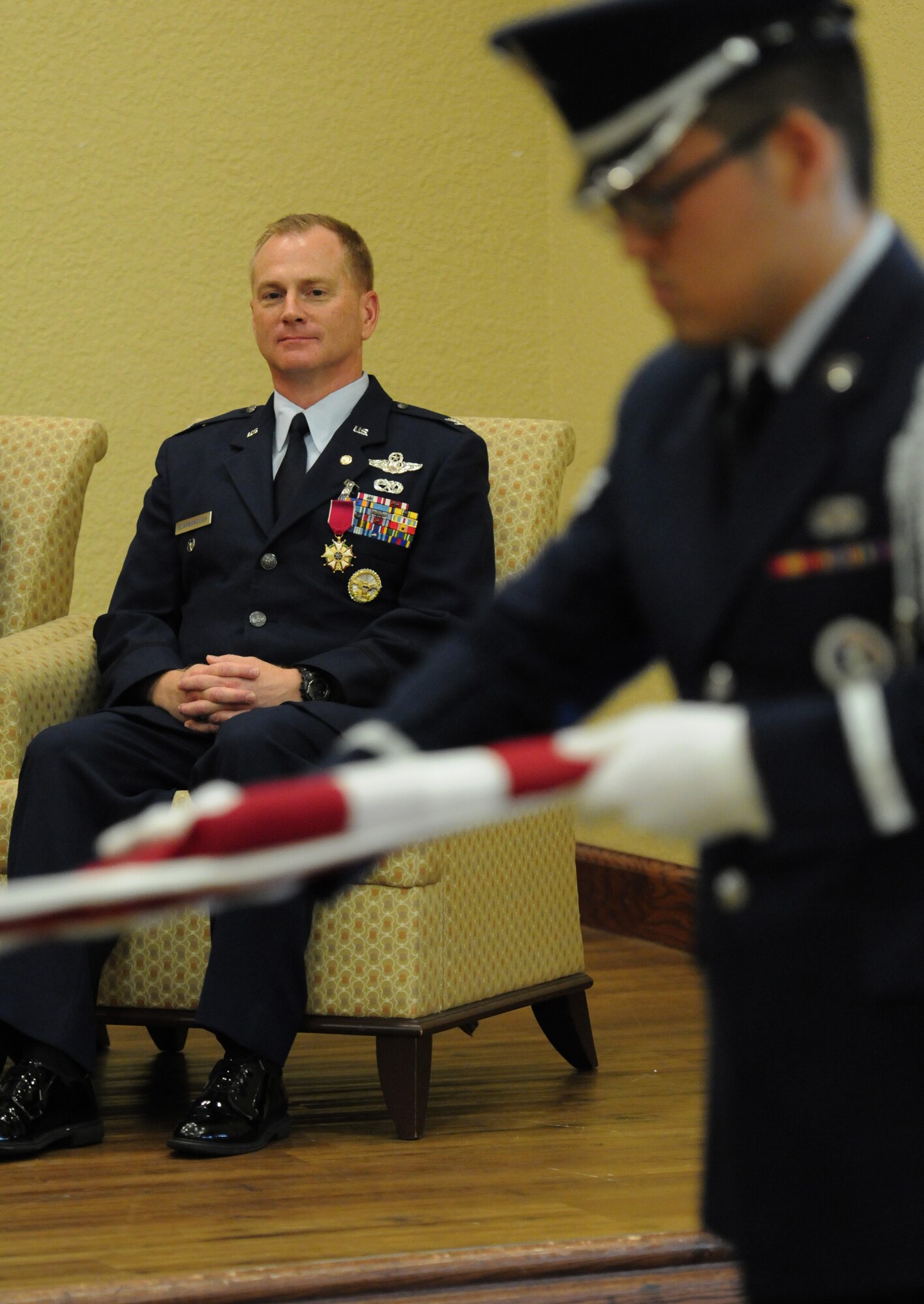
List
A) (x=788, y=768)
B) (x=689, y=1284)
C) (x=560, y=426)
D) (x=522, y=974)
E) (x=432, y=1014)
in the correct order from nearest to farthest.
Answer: (x=788, y=768)
(x=689, y=1284)
(x=432, y=1014)
(x=522, y=974)
(x=560, y=426)

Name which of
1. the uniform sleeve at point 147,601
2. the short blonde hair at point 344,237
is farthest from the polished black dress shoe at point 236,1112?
the short blonde hair at point 344,237

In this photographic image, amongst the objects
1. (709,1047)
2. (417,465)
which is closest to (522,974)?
(417,465)

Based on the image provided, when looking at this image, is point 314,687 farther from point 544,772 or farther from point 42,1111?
point 544,772

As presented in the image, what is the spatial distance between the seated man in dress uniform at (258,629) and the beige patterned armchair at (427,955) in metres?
0.06

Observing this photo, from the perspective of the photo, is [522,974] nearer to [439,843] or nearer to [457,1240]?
[439,843]

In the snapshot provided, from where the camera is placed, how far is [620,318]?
4.07 m

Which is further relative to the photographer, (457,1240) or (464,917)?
(464,917)

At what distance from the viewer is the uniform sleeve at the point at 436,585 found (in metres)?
2.61

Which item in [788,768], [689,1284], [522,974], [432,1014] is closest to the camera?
[788,768]

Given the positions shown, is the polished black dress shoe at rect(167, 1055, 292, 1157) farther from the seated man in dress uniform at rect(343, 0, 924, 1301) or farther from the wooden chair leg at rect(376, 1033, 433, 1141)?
the seated man in dress uniform at rect(343, 0, 924, 1301)

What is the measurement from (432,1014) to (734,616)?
5.50 ft

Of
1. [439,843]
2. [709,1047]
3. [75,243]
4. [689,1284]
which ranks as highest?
[75,243]

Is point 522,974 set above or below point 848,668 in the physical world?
below

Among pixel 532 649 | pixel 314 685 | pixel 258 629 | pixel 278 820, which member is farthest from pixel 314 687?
pixel 278 820
